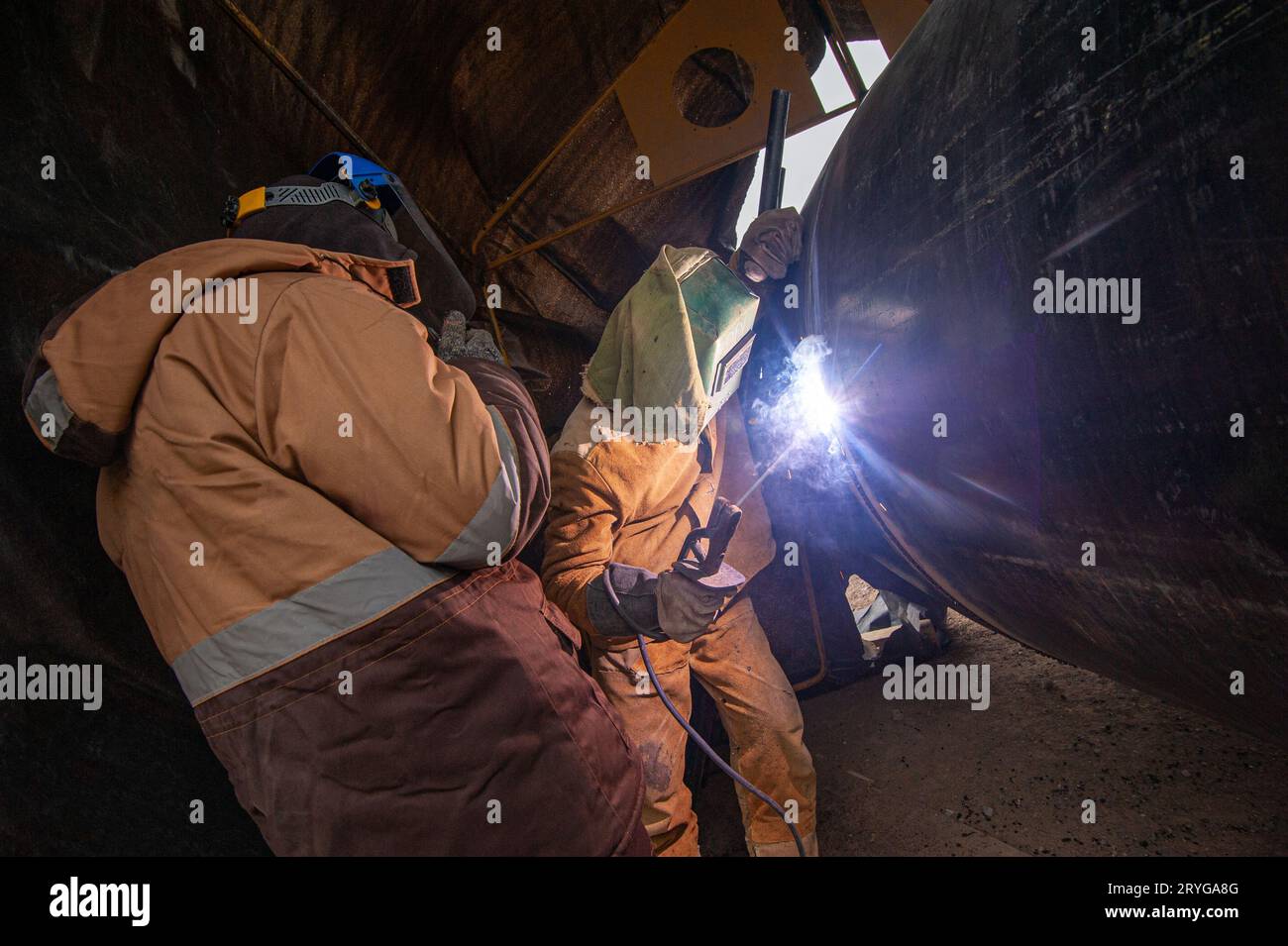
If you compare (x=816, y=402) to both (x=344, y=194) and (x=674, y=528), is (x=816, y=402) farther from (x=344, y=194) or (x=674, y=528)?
(x=344, y=194)

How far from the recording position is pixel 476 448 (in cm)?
110

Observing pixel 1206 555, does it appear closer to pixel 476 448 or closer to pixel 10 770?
pixel 476 448

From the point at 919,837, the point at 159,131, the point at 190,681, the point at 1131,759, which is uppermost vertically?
the point at 159,131

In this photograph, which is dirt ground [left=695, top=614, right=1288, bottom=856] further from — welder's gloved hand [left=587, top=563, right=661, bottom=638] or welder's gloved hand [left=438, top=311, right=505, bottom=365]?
welder's gloved hand [left=438, top=311, right=505, bottom=365]

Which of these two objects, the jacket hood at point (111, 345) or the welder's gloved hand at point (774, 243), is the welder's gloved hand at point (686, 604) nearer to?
the welder's gloved hand at point (774, 243)

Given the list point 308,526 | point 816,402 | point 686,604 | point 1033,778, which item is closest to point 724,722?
point 686,604

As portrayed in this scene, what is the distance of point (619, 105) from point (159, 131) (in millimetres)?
2253

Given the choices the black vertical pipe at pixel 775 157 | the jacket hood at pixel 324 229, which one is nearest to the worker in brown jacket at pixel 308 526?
the jacket hood at pixel 324 229

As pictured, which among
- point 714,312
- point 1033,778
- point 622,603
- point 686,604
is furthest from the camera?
point 1033,778

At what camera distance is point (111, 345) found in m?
1.02

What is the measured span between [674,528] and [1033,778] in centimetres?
132

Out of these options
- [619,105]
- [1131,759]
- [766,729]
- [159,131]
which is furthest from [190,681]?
[619,105]

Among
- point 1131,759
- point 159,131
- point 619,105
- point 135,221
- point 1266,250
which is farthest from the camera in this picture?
point 619,105

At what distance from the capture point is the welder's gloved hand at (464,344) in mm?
1890
